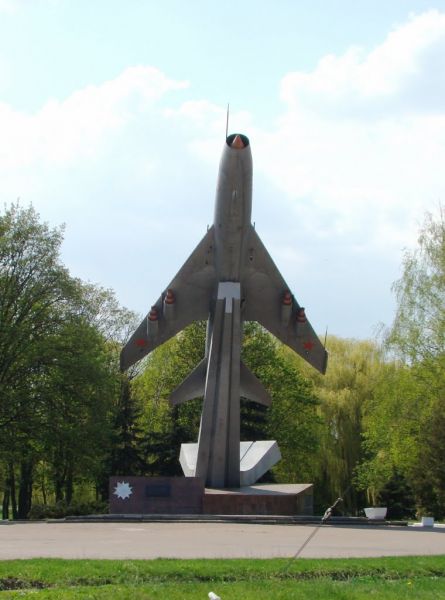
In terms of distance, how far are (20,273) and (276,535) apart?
18578 millimetres

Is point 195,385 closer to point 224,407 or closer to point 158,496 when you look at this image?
point 224,407

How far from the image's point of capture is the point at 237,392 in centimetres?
2272

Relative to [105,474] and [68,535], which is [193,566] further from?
[105,474]

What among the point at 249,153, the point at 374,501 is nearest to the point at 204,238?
the point at 249,153

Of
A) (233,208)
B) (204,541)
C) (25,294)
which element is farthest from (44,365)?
(204,541)

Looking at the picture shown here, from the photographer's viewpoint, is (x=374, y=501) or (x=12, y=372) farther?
(x=374, y=501)

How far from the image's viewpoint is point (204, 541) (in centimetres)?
1326

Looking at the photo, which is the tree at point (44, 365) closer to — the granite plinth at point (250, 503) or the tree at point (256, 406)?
the tree at point (256, 406)

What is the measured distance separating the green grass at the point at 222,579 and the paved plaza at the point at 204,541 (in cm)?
122

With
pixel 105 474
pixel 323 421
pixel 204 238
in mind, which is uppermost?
pixel 204 238

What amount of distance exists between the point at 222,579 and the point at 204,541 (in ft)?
14.6

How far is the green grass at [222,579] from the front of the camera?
794cm

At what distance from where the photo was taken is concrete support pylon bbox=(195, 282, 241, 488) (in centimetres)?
2250

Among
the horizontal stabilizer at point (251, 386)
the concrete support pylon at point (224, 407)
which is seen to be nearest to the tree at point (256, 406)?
the horizontal stabilizer at point (251, 386)
